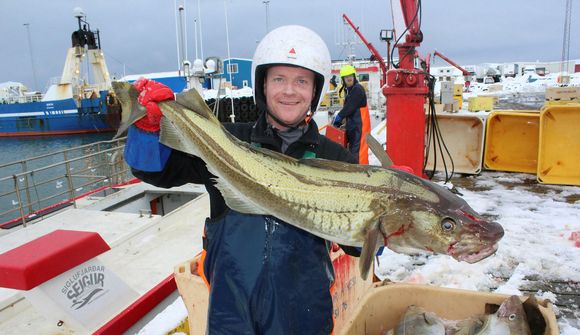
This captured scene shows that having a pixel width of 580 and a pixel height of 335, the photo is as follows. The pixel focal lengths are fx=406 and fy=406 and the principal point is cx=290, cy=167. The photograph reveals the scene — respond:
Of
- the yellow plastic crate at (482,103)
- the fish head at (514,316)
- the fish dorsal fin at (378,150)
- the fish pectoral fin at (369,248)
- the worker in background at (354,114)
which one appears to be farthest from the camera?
the yellow plastic crate at (482,103)

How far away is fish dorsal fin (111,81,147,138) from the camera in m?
2.21

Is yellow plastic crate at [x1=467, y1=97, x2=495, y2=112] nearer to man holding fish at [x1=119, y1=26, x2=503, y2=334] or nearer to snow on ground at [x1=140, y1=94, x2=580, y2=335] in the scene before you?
snow on ground at [x1=140, y1=94, x2=580, y2=335]

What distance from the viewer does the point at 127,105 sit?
2.31 m

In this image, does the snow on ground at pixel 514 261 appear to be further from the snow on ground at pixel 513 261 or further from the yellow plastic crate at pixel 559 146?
the yellow plastic crate at pixel 559 146

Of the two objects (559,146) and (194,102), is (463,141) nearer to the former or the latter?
(559,146)

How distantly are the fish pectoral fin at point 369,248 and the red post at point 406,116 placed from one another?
4.99 metres

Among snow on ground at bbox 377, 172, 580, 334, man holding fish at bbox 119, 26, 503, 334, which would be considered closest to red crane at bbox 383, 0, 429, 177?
snow on ground at bbox 377, 172, 580, 334

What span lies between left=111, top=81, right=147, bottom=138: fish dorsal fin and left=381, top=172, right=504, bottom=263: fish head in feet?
4.62

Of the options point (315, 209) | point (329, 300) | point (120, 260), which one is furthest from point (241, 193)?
point (120, 260)

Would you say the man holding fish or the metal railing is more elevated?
the man holding fish

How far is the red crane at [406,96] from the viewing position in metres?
6.41

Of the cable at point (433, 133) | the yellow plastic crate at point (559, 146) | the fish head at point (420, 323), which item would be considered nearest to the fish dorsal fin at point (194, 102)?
the fish head at point (420, 323)

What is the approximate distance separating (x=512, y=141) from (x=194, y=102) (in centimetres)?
811

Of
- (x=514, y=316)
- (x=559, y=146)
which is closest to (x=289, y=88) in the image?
(x=514, y=316)
